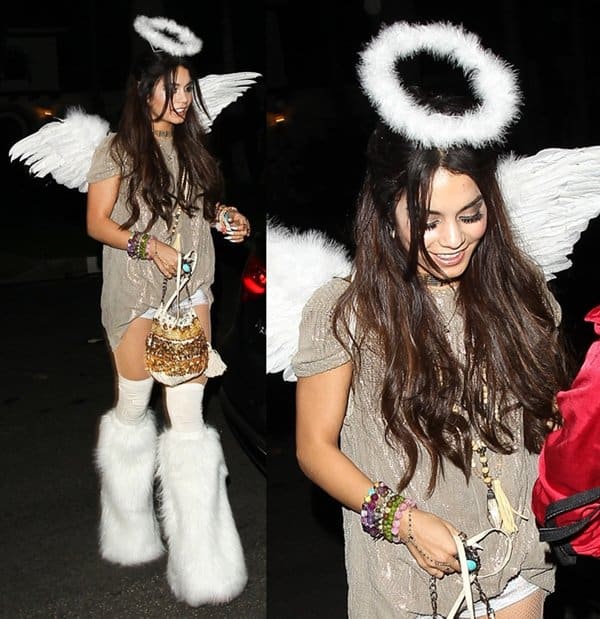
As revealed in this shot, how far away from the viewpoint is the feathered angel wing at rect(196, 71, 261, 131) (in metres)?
2.43

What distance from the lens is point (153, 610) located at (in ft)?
9.58

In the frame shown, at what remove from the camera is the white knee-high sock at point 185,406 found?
2.66m

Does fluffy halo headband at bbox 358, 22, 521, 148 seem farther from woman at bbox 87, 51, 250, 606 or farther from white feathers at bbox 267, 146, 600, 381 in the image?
woman at bbox 87, 51, 250, 606

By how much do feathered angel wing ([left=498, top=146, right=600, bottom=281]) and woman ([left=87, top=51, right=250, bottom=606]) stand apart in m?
0.92

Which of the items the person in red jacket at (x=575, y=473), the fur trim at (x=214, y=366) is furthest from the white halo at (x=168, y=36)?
the person in red jacket at (x=575, y=473)

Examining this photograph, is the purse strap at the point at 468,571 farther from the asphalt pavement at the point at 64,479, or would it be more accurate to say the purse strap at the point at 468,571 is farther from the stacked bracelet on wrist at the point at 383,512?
the asphalt pavement at the point at 64,479

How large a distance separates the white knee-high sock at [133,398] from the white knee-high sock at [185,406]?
0.06 meters

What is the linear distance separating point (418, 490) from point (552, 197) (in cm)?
61

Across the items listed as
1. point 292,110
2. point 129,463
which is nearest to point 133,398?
point 129,463

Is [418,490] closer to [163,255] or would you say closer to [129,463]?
[163,255]

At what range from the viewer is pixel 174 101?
2.42 meters

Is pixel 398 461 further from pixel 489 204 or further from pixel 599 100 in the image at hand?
pixel 599 100

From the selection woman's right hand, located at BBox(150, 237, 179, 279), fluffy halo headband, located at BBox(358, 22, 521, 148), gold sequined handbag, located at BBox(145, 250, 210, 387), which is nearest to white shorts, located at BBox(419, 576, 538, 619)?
fluffy halo headband, located at BBox(358, 22, 521, 148)

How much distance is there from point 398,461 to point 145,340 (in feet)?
3.95
